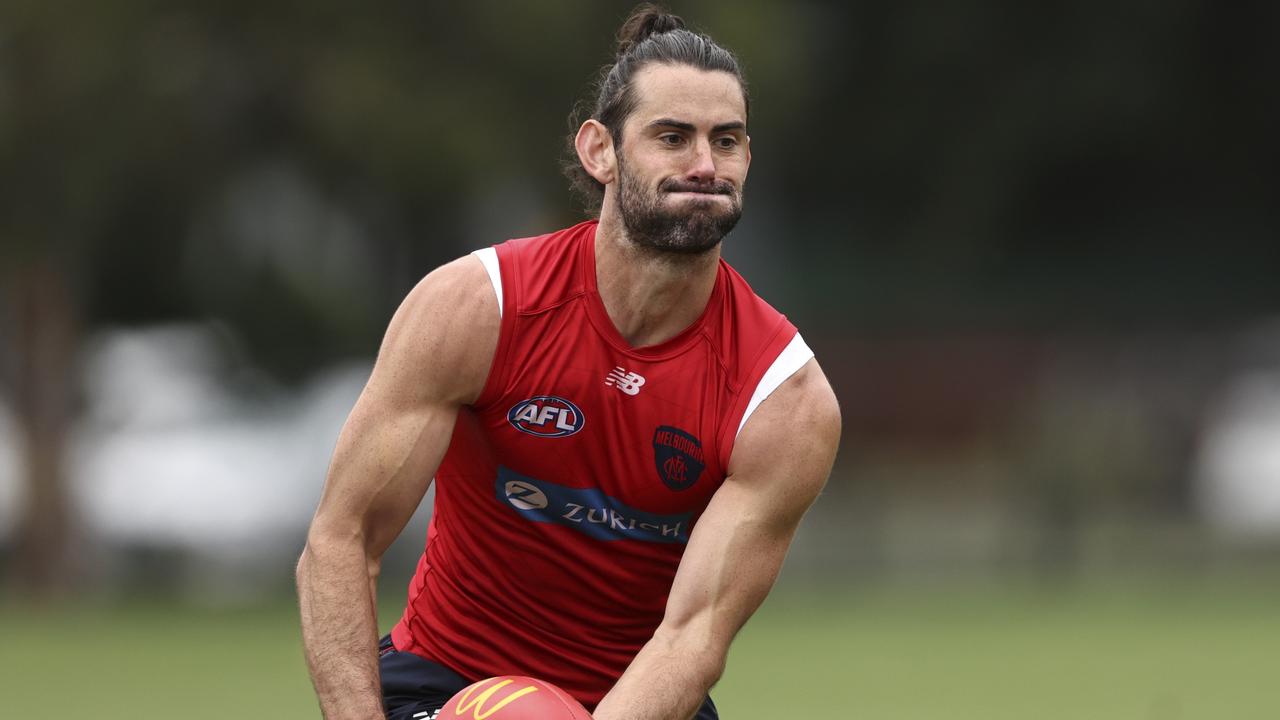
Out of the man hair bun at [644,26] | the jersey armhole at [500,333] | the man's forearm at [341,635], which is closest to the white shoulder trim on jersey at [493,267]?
the jersey armhole at [500,333]

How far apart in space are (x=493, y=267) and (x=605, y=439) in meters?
0.59

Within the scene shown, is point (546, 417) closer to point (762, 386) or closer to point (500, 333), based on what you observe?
point (500, 333)

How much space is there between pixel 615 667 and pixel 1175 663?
9524mm

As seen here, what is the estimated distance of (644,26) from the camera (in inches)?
250

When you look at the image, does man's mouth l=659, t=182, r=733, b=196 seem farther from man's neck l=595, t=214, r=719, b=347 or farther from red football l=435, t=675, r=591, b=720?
red football l=435, t=675, r=591, b=720

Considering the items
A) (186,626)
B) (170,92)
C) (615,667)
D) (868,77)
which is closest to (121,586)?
(186,626)

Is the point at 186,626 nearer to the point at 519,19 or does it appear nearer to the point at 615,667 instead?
the point at 519,19

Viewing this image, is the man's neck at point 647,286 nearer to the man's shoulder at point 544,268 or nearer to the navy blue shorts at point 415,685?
the man's shoulder at point 544,268

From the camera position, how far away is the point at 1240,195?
3092 centimetres

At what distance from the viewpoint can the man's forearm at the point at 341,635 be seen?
19.2 ft

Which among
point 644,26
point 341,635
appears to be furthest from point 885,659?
point 341,635

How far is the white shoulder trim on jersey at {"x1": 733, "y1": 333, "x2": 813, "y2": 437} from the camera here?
6074 mm

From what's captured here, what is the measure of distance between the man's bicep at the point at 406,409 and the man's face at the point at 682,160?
21.5 inches

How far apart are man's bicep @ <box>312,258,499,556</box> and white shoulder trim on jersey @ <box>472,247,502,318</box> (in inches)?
3.3
